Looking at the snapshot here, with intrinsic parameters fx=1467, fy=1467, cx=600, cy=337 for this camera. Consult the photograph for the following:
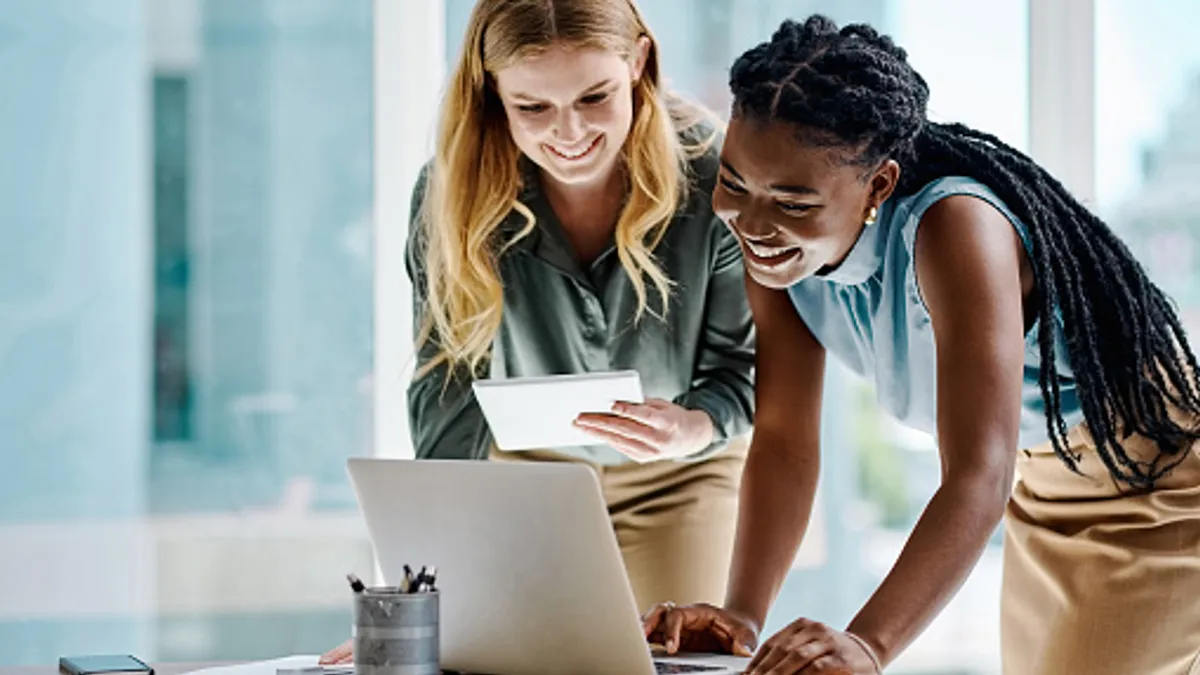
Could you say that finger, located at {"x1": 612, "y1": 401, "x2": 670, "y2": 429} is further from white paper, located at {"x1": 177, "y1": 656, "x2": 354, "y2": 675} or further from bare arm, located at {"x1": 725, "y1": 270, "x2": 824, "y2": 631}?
white paper, located at {"x1": 177, "y1": 656, "x2": 354, "y2": 675}

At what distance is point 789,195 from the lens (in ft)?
4.73

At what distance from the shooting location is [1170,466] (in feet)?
5.13

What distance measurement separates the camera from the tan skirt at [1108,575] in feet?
5.03

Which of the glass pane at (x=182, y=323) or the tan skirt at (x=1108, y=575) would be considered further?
the glass pane at (x=182, y=323)

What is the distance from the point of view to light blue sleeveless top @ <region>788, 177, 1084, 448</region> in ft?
5.02

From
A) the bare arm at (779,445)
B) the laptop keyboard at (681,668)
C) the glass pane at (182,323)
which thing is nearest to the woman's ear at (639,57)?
the bare arm at (779,445)

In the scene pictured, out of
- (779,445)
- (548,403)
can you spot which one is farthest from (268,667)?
(779,445)

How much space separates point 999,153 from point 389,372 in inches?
64.7

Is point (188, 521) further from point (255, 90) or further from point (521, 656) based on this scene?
point (521, 656)

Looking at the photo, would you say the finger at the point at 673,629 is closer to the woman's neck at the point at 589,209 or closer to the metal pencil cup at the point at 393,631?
the metal pencil cup at the point at 393,631

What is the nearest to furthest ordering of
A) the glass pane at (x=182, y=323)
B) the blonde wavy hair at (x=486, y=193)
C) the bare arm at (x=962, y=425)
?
1. the bare arm at (x=962, y=425)
2. the blonde wavy hair at (x=486, y=193)
3. the glass pane at (x=182, y=323)

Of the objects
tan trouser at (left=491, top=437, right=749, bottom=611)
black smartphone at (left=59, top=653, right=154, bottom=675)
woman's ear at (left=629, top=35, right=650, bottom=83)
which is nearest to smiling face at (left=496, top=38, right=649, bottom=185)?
woman's ear at (left=629, top=35, right=650, bottom=83)

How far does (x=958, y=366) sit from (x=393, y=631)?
0.58 meters

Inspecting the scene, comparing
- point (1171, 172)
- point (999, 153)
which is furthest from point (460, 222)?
point (1171, 172)
